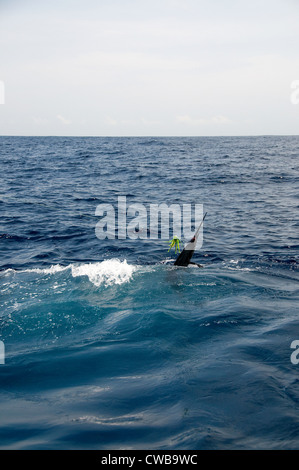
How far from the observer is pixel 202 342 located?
10359 millimetres

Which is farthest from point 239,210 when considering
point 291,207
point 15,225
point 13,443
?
point 13,443

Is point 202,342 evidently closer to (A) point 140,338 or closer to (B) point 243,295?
(A) point 140,338

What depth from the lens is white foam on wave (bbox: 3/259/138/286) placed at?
1493 centimetres

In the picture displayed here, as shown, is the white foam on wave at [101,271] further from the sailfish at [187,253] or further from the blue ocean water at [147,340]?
the sailfish at [187,253]

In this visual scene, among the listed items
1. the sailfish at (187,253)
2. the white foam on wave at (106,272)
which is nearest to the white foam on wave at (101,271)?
the white foam on wave at (106,272)

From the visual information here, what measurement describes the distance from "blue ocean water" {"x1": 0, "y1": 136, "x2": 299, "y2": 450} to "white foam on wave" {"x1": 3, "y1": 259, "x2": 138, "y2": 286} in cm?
9

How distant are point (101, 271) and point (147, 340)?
230 inches

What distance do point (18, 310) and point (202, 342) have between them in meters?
6.51

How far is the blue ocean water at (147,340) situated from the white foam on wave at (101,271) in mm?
92

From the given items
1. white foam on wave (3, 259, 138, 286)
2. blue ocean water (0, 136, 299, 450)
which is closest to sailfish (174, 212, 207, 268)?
blue ocean water (0, 136, 299, 450)

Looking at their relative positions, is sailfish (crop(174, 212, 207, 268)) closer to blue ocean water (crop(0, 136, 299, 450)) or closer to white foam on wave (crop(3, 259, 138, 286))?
blue ocean water (crop(0, 136, 299, 450))

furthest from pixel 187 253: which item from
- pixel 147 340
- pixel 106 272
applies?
pixel 147 340

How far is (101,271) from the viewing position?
15758 mm

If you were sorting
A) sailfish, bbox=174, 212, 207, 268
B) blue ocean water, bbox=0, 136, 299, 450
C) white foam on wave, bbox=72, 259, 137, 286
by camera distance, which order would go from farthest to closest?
1. sailfish, bbox=174, 212, 207, 268
2. white foam on wave, bbox=72, 259, 137, 286
3. blue ocean water, bbox=0, 136, 299, 450
